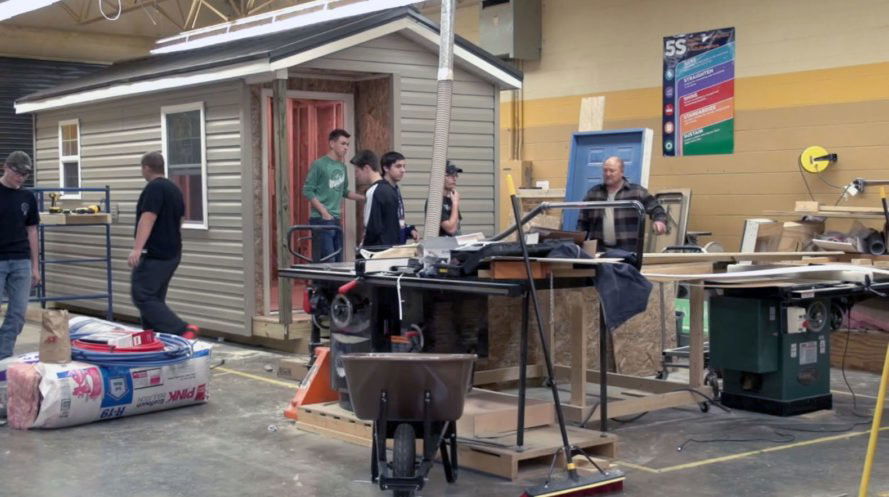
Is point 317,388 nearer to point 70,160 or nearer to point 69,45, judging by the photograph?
point 70,160

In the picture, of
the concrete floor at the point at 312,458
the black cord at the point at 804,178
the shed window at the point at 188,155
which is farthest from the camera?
the black cord at the point at 804,178

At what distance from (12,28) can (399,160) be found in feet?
34.7

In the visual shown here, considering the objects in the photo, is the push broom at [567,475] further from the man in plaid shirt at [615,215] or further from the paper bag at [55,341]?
the paper bag at [55,341]

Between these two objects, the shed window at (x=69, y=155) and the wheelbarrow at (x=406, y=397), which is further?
the shed window at (x=69, y=155)

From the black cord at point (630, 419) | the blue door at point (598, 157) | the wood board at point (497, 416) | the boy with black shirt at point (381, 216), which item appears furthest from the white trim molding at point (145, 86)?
the black cord at point (630, 419)

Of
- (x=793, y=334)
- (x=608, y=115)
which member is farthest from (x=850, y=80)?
(x=793, y=334)

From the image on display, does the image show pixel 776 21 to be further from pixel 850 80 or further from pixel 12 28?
pixel 12 28

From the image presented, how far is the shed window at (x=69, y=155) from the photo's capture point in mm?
13633

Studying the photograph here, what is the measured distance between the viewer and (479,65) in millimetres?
11445

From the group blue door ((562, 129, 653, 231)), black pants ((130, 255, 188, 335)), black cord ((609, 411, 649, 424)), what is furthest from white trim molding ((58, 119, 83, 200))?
black cord ((609, 411, 649, 424))

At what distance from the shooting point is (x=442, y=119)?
834 cm

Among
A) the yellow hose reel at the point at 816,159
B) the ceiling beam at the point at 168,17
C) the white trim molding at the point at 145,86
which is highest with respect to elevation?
the ceiling beam at the point at 168,17

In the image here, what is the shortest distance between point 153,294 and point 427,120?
3546mm

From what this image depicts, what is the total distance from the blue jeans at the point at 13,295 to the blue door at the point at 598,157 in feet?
15.0
